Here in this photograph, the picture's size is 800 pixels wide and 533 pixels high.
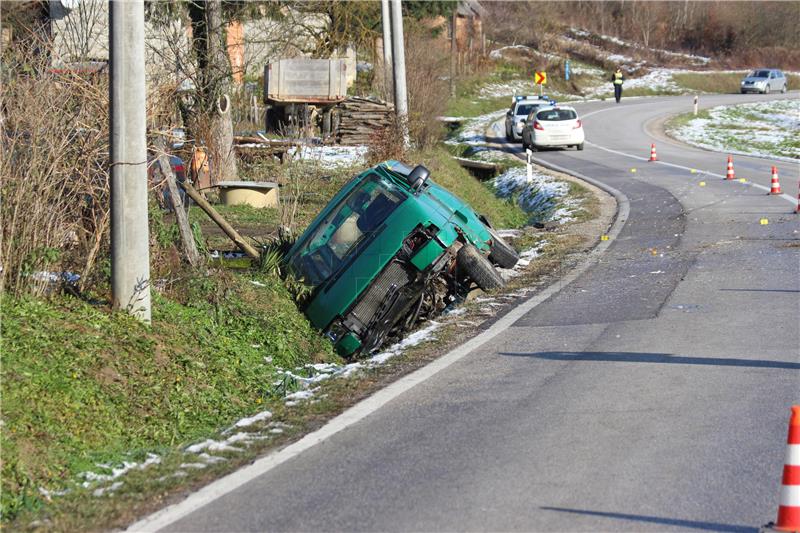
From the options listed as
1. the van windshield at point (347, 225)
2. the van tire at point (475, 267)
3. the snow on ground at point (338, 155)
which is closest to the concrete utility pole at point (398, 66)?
the snow on ground at point (338, 155)

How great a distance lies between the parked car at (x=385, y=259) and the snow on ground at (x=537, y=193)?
28.7ft

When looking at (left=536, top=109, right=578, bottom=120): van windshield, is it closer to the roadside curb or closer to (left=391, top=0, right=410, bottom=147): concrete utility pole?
(left=391, top=0, right=410, bottom=147): concrete utility pole

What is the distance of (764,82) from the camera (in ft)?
217

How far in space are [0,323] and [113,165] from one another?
1583mm

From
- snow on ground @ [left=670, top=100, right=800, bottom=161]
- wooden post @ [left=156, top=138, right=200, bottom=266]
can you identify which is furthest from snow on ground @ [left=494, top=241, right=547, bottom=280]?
snow on ground @ [left=670, top=100, right=800, bottom=161]

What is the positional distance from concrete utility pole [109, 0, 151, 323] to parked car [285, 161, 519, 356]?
2396 mm

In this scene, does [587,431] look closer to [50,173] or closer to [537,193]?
[50,173]

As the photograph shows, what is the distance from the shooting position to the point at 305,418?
778cm

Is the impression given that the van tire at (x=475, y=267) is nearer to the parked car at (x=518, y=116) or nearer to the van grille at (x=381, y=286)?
the van grille at (x=381, y=286)

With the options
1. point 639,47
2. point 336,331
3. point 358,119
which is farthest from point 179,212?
point 639,47

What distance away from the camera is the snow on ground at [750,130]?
35875 mm

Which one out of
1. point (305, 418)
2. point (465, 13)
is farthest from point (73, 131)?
point (465, 13)

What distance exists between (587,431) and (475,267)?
4.05m

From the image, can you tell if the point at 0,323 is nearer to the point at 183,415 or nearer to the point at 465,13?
the point at 183,415
